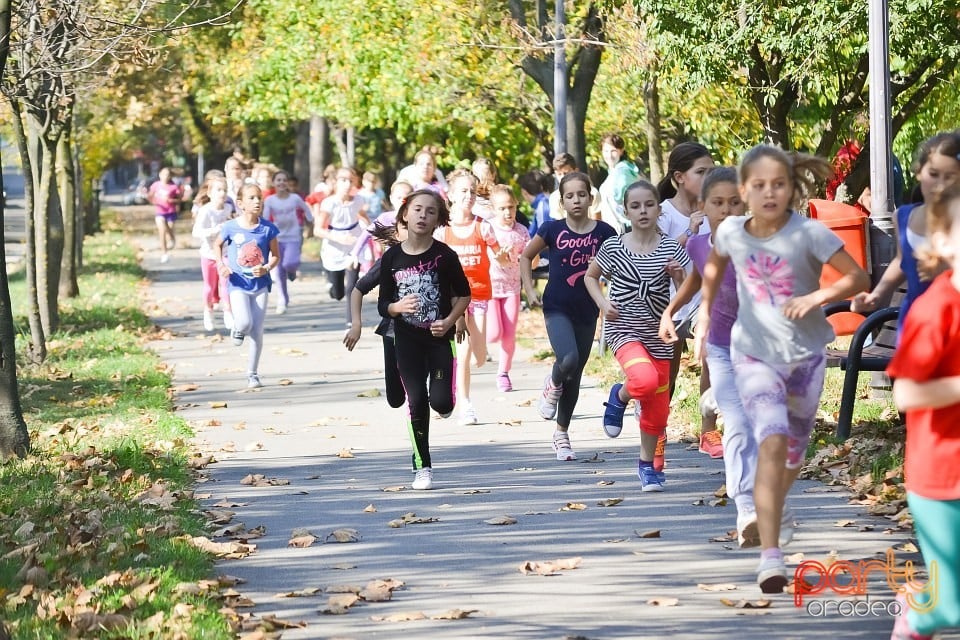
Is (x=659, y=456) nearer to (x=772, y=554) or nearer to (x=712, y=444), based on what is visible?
(x=712, y=444)

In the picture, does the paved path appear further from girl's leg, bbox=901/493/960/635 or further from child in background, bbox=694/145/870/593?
girl's leg, bbox=901/493/960/635

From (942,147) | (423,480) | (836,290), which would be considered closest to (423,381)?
(423,480)

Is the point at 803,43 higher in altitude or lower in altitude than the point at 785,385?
higher

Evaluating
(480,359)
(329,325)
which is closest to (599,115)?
(329,325)

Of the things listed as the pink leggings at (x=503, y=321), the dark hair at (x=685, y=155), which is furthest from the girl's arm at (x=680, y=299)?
the pink leggings at (x=503, y=321)

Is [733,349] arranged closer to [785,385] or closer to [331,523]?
[785,385]

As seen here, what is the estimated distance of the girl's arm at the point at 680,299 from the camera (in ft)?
25.0

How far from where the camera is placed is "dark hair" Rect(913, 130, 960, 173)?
20.8 feet

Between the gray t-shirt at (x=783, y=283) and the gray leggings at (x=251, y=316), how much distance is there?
8.17 meters

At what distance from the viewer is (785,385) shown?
6430 millimetres

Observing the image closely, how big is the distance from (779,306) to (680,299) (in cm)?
141

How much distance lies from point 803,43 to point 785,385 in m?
9.04

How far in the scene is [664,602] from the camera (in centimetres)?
626

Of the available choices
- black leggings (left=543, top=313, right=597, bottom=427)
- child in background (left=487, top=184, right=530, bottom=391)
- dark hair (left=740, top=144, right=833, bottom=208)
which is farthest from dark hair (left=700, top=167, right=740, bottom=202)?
child in background (left=487, top=184, right=530, bottom=391)
